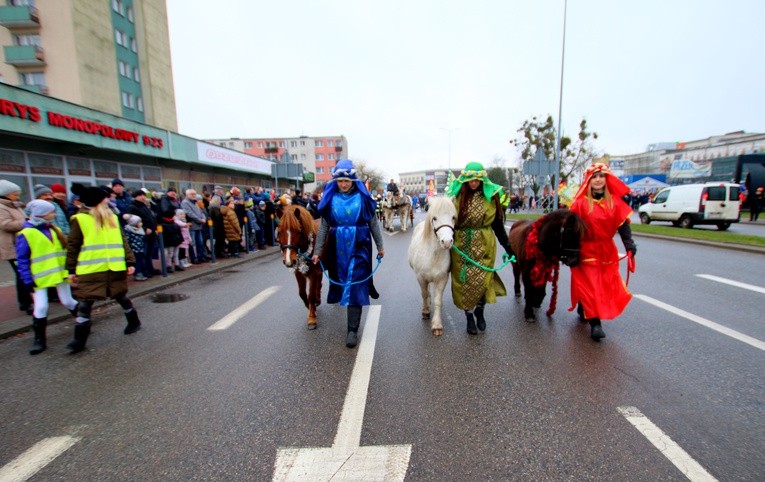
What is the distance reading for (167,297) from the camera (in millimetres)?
6812

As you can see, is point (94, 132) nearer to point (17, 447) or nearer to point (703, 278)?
point (17, 447)

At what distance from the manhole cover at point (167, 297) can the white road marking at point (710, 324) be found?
818cm

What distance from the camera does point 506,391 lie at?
10.1 feet

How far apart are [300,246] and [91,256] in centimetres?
246

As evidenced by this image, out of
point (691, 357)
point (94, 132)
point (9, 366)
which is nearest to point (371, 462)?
point (691, 357)

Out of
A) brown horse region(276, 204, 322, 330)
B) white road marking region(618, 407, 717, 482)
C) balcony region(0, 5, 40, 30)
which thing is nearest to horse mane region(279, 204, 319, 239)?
brown horse region(276, 204, 322, 330)

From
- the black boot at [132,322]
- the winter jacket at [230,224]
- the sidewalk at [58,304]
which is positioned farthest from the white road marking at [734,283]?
the winter jacket at [230,224]

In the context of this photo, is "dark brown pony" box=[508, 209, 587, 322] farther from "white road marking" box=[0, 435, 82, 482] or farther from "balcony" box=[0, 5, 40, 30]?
"balcony" box=[0, 5, 40, 30]

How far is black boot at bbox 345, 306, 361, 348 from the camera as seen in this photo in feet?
13.8

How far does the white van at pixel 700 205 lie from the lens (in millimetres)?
15703

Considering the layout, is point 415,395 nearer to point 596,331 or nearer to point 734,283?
point 596,331

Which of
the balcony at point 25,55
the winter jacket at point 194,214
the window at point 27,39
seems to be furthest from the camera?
the window at point 27,39

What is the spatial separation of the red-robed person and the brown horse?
3.48 meters

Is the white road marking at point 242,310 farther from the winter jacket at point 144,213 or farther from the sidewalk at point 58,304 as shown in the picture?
the winter jacket at point 144,213
